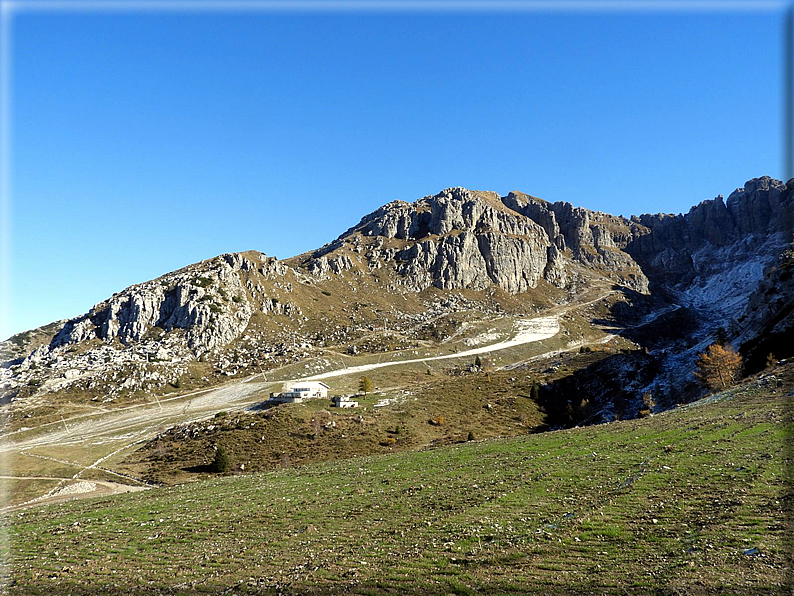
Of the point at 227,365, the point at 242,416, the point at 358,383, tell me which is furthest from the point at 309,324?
the point at 242,416

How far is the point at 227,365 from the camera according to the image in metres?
138

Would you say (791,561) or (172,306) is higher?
(172,306)

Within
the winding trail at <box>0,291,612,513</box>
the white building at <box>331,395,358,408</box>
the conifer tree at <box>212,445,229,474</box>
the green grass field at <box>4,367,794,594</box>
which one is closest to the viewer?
the green grass field at <box>4,367,794,594</box>

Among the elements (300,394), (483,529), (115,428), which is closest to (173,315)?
(115,428)

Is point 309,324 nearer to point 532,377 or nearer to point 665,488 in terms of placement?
point 532,377

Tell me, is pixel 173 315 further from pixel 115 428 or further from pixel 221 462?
pixel 221 462

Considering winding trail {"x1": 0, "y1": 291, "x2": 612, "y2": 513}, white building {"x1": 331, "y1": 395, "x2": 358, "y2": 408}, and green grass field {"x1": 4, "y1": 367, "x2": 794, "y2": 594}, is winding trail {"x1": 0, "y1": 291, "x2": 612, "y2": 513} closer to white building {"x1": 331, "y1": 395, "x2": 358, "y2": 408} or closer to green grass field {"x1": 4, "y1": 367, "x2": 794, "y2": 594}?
white building {"x1": 331, "y1": 395, "x2": 358, "y2": 408}

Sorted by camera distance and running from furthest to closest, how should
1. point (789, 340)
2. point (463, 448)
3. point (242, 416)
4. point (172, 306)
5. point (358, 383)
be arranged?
point (172, 306) → point (358, 383) → point (242, 416) → point (789, 340) → point (463, 448)

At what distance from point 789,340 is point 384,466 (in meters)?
69.5

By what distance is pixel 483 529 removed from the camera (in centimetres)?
2000

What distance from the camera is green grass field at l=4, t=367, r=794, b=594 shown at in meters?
14.5

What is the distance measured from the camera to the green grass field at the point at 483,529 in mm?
14484

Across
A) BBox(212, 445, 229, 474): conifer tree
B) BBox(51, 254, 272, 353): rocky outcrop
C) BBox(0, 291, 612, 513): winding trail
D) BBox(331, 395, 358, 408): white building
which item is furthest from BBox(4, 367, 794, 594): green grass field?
BBox(51, 254, 272, 353): rocky outcrop

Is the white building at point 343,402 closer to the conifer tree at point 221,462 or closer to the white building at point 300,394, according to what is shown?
the white building at point 300,394
